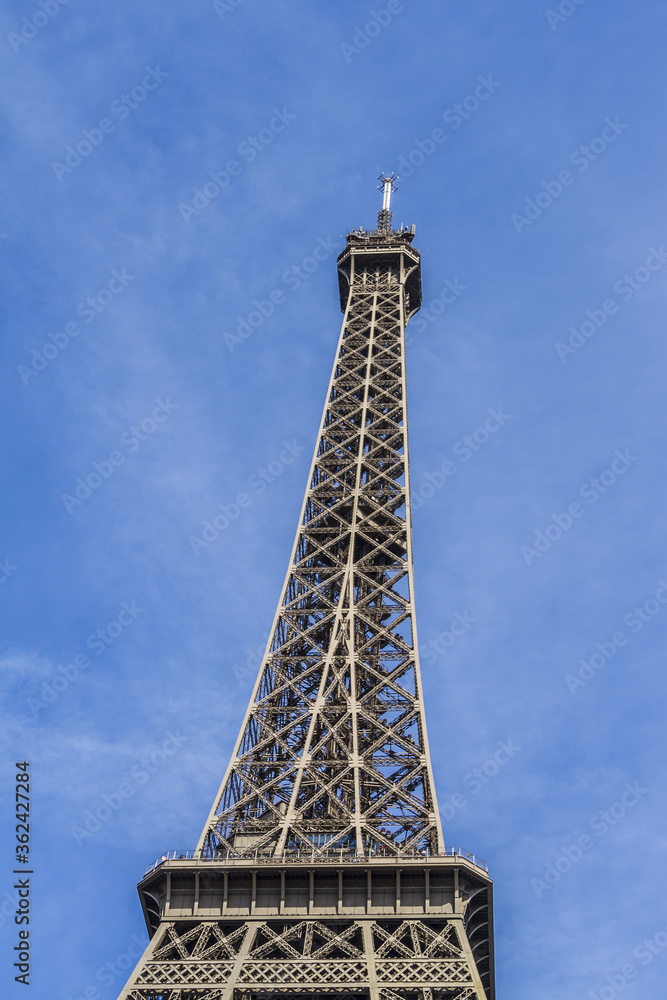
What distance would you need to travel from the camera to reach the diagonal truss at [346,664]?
231ft

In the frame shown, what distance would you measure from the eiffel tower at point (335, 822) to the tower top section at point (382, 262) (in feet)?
43.6

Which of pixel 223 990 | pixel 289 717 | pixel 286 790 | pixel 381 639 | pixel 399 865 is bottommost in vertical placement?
pixel 223 990

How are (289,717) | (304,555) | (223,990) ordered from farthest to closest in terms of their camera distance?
(304,555), (289,717), (223,990)

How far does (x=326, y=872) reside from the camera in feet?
213

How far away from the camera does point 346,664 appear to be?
80.4 m

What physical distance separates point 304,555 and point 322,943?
29615 millimetres

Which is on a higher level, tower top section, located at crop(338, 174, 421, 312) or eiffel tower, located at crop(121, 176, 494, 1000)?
tower top section, located at crop(338, 174, 421, 312)

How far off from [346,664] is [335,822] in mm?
11975

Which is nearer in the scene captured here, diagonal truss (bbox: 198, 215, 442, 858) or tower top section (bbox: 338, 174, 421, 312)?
diagonal truss (bbox: 198, 215, 442, 858)

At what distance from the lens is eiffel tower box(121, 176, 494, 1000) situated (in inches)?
2384

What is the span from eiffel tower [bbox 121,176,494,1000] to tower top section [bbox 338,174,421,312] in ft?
43.6

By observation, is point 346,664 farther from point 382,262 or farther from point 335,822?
point 382,262

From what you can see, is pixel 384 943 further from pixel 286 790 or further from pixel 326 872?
pixel 286 790

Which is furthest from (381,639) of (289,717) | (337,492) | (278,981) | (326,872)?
(278,981)
